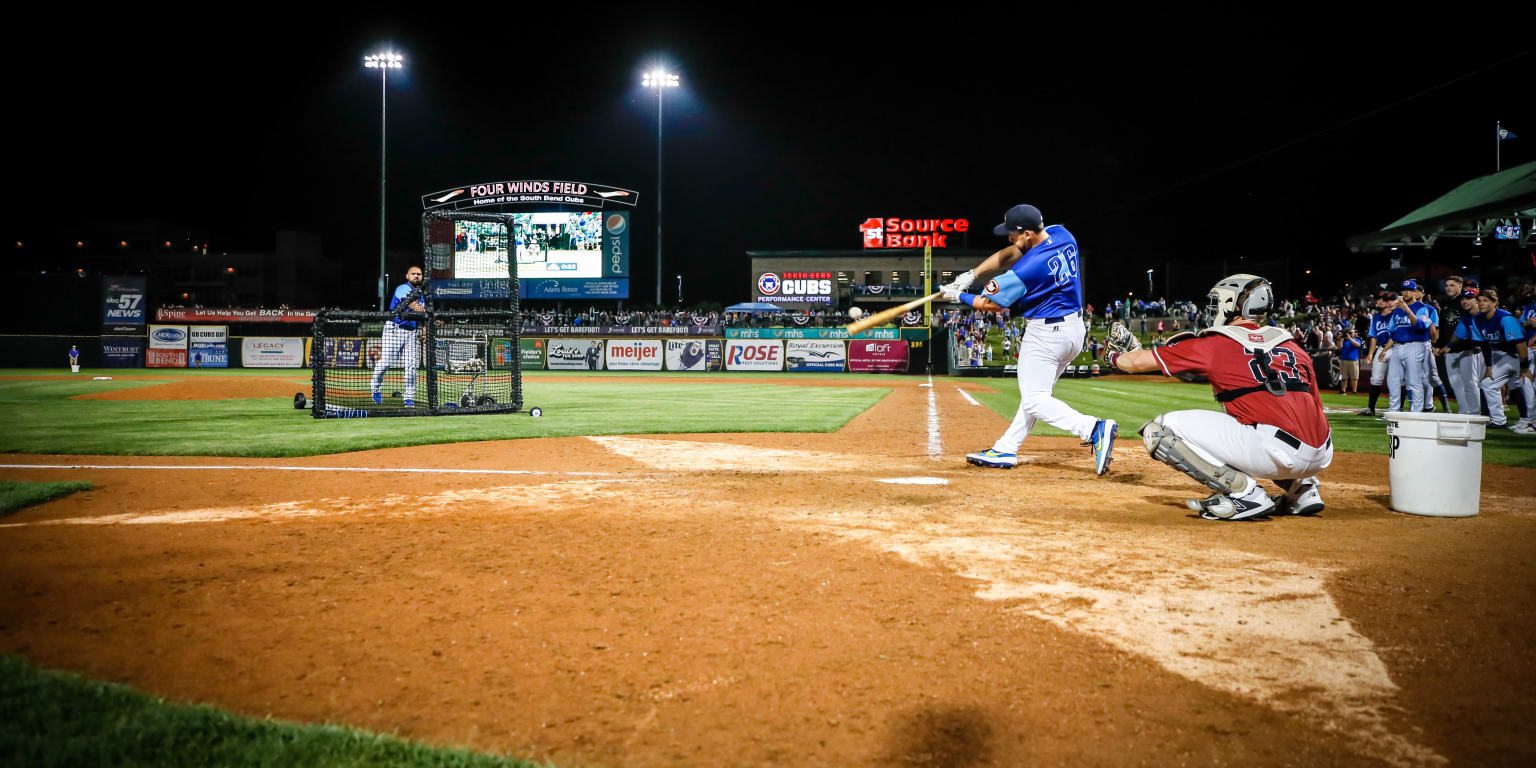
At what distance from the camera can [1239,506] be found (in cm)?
509

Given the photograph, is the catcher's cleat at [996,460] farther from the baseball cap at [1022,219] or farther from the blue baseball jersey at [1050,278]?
the baseball cap at [1022,219]

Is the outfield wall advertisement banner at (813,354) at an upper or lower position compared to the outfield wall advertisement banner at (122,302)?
lower

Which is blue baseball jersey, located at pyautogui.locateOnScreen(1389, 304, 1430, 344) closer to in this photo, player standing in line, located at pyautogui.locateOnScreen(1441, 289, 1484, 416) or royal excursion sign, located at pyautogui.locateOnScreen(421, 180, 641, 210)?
player standing in line, located at pyautogui.locateOnScreen(1441, 289, 1484, 416)

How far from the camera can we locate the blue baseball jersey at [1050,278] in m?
6.86

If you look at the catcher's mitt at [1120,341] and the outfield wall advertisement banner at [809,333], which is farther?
the outfield wall advertisement banner at [809,333]

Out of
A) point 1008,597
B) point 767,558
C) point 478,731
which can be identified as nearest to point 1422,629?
point 1008,597

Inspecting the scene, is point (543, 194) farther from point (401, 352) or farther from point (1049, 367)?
point (1049, 367)

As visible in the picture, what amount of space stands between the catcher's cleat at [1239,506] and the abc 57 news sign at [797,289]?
61.1 m

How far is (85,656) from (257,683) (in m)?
0.75

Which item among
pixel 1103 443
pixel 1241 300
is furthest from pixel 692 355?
pixel 1241 300

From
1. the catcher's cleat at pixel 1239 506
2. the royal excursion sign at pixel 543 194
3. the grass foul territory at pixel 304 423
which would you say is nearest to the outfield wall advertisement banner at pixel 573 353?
the royal excursion sign at pixel 543 194

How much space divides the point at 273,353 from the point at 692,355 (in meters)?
19.2

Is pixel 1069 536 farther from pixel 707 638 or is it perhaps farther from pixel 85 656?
pixel 85 656

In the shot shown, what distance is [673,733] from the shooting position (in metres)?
2.25
